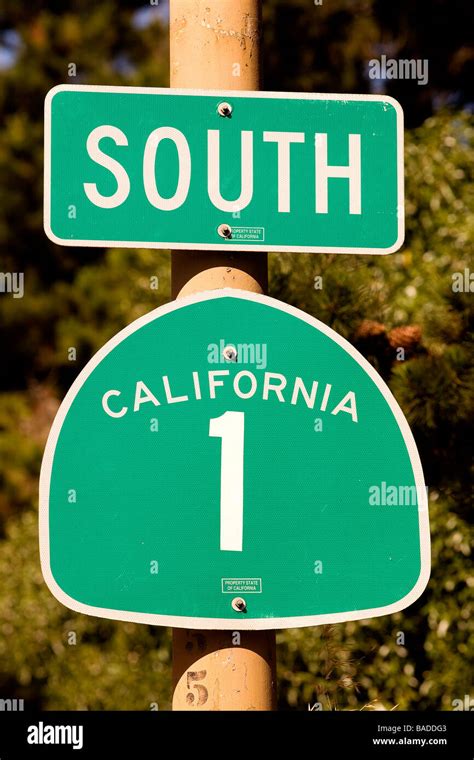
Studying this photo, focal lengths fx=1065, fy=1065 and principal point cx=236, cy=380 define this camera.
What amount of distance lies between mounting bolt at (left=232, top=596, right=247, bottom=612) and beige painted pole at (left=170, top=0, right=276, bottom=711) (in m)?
0.05

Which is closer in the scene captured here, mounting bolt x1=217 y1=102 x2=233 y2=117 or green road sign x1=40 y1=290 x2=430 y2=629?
green road sign x1=40 y1=290 x2=430 y2=629

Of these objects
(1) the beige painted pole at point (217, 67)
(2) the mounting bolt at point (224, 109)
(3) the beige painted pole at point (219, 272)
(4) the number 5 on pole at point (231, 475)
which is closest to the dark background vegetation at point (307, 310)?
(3) the beige painted pole at point (219, 272)

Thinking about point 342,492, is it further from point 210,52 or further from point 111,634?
point 111,634

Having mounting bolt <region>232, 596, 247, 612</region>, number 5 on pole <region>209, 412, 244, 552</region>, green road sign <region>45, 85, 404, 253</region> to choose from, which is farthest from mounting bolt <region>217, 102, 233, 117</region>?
mounting bolt <region>232, 596, 247, 612</region>

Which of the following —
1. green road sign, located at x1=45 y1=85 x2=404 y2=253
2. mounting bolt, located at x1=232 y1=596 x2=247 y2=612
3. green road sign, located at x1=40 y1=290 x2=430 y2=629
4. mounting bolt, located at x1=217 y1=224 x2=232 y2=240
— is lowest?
mounting bolt, located at x1=232 y1=596 x2=247 y2=612

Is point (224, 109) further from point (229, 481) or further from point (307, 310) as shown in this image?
point (307, 310)

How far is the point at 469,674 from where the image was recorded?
3260 millimetres

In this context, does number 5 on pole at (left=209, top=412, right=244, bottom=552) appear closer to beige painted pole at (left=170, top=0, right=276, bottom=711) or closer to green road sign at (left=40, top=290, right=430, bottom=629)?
green road sign at (left=40, top=290, right=430, bottom=629)

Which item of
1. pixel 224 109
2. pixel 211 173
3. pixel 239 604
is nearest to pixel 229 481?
pixel 239 604

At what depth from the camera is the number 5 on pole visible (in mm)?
1701

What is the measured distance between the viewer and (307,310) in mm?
3197

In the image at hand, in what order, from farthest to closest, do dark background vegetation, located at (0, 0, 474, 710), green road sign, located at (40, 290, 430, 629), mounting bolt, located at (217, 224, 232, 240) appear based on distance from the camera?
dark background vegetation, located at (0, 0, 474, 710), mounting bolt, located at (217, 224, 232, 240), green road sign, located at (40, 290, 430, 629)

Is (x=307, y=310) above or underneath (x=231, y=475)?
above

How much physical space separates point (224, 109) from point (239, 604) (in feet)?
2.73
